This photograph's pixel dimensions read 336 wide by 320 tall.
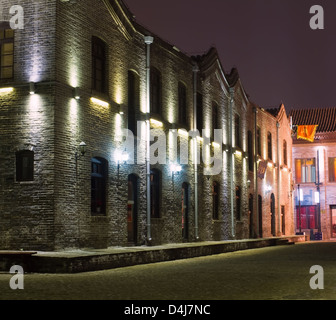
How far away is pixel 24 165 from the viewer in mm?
19672

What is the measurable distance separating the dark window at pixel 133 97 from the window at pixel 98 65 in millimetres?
2045

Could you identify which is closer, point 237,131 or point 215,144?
point 215,144

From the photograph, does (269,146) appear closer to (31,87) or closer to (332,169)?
(332,169)

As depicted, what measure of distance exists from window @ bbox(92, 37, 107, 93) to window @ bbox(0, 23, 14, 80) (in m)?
2.99

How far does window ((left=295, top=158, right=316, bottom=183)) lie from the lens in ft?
179

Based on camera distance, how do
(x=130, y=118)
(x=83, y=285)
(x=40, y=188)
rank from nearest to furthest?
1. (x=83, y=285)
2. (x=40, y=188)
3. (x=130, y=118)

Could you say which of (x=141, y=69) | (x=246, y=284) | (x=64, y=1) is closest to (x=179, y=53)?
(x=141, y=69)

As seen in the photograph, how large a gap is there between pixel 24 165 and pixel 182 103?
37.2ft

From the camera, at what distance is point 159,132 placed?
26.3 meters

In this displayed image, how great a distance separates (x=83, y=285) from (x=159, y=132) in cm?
1345

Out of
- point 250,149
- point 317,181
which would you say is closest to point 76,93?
point 250,149

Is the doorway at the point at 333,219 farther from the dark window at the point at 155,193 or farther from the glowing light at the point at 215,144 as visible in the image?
the dark window at the point at 155,193

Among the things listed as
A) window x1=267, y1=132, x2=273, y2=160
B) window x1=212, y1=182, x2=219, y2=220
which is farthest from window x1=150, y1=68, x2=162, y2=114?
window x1=267, y1=132, x2=273, y2=160

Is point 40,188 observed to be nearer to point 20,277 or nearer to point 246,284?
point 20,277
